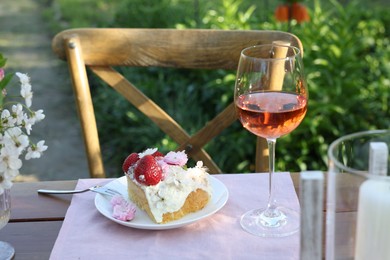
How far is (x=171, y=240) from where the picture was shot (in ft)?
3.80

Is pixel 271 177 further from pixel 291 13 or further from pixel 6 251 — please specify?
pixel 291 13

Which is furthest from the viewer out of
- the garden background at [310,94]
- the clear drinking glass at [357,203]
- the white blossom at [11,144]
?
the garden background at [310,94]

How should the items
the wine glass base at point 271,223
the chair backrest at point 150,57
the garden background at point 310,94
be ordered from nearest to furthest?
1. the wine glass base at point 271,223
2. the chair backrest at point 150,57
3. the garden background at point 310,94

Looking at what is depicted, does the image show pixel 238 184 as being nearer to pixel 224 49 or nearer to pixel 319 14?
pixel 224 49

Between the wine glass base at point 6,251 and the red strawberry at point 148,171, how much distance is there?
0.23 m

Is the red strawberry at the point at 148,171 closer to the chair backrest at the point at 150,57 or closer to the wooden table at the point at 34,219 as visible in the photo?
the wooden table at the point at 34,219

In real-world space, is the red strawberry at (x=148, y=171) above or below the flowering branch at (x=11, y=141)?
below

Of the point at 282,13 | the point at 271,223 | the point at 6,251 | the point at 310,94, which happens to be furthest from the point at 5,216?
the point at 282,13

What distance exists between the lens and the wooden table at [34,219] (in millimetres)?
1207

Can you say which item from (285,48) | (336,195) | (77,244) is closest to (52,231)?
(77,244)

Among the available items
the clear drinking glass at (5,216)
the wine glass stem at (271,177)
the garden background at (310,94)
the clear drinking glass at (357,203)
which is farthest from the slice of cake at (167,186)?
the garden background at (310,94)

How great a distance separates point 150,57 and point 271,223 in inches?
30.0

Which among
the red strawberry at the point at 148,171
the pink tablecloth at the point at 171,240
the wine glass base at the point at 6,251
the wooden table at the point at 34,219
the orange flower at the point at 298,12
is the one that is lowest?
the orange flower at the point at 298,12

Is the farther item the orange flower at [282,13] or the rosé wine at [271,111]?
the orange flower at [282,13]
